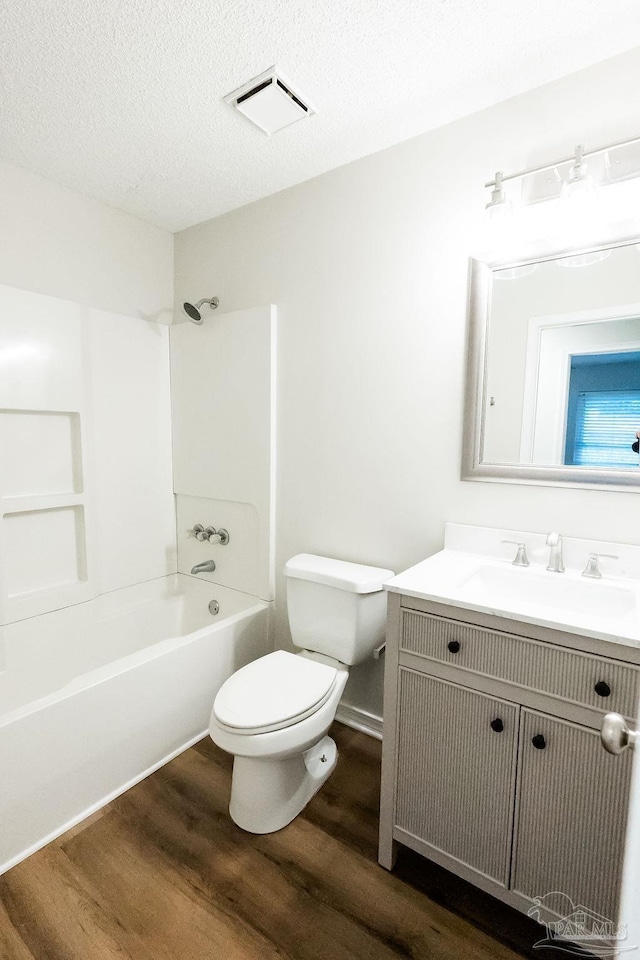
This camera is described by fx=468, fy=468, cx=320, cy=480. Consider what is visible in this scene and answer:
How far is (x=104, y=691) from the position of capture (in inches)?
63.9

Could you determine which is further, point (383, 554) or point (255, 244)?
point (255, 244)

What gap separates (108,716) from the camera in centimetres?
165

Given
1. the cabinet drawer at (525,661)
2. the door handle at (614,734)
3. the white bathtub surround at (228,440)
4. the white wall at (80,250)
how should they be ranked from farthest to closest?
the white bathtub surround at (228,440) < the white wall at (80,250) < the cabinet drawer at (525,661) < the door handle at (614,734)

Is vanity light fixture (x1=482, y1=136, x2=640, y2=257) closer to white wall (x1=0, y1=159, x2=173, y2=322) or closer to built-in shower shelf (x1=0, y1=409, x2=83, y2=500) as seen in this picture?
white wall (x1=0, y1=159, x2=173, y2=322)

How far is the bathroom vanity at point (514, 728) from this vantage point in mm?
1078

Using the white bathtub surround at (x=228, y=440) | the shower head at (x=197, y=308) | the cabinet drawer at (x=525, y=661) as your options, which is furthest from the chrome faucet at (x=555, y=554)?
the shower head at (x=197, y=308)

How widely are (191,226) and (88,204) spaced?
0.50 meters

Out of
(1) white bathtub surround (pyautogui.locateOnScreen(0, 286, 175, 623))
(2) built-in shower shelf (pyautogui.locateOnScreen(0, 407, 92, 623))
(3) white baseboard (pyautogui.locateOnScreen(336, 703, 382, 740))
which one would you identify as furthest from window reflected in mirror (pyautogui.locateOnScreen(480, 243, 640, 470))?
(2) built-in shower shelf (pyautogui.locateOnScreen(0, 407, 92, 623))

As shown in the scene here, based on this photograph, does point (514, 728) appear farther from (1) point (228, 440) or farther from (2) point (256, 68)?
(2) point (256, 68)

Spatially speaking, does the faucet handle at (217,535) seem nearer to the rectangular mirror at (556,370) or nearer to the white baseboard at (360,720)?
the white baseboard at (360,720)

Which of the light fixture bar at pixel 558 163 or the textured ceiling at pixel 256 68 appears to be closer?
the textured ceiling at pixel 256 68

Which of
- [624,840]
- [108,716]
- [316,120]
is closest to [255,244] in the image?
[316,120]

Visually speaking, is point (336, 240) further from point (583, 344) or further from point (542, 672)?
point (542, 672)

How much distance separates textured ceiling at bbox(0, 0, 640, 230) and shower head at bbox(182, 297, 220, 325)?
21.7 inches
